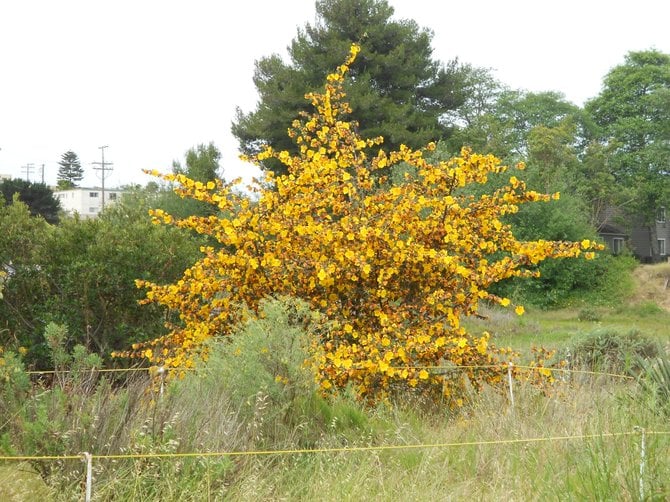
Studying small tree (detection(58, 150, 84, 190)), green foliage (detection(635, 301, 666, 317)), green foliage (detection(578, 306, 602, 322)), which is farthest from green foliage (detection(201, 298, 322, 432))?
small tree (detection(58, 150, 84, 190))

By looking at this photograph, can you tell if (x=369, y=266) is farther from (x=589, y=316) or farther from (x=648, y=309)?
(x=648, y=309)

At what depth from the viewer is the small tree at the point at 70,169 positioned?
101m

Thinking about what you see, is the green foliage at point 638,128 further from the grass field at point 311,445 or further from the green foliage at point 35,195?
the grass field at point 311,445

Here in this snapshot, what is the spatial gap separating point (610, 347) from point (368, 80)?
1888 centimetres

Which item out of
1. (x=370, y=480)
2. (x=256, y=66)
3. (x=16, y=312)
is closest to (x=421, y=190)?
(x=370, y=480)

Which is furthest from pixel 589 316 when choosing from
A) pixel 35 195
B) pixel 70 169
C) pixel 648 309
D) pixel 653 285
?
pixel 70 169

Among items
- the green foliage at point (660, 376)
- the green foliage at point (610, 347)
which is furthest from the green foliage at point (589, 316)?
the green foliage at point (660, 376)

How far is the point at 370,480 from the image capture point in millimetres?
4449

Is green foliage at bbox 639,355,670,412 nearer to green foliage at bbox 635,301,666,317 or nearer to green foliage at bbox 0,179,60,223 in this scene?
green foliage at bbox 635,301,666,317

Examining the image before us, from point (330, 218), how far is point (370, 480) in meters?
2.92

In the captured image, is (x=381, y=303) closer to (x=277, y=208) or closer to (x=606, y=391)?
(x=277, y=208)

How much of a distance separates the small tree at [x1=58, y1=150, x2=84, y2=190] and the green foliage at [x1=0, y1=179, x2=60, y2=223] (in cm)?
5356

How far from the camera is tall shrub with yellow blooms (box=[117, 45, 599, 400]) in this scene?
637 cm

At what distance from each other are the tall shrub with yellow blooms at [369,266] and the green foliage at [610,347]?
8.04 feet
